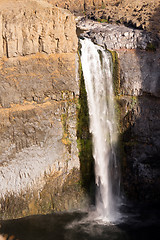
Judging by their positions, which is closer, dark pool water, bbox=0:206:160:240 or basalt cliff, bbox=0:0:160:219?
dark pool water, bbox=0:206:160:240

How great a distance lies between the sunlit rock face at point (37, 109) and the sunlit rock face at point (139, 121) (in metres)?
3.30

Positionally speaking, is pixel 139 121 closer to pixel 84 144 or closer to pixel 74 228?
pixel 84 144

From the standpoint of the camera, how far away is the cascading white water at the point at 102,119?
1767 cm

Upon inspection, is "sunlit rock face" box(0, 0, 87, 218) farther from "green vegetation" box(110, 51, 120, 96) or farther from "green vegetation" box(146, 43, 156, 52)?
"green vegetation" box(146, 43, 156, 52)

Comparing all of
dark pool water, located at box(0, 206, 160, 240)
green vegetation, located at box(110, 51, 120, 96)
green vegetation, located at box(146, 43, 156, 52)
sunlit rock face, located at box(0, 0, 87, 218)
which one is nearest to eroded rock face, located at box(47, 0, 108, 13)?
green vegetation, located at box(146, 43, 156, 52)

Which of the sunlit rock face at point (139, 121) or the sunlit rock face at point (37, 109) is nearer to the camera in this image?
the sunlit rock face at point (37, 109)

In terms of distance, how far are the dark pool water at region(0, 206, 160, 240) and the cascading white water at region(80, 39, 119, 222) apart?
5.90 ft

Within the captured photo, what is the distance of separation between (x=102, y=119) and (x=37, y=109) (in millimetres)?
4117

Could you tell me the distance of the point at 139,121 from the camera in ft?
61.5

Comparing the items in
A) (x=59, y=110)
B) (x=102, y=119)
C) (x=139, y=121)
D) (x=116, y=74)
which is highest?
(x=116, y=74)

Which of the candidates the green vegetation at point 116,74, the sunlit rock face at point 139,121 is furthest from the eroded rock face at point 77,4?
the green vegetation at point 116,74

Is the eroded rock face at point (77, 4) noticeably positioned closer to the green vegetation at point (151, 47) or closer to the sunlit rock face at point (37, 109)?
the green vegetation at point (151, 47)

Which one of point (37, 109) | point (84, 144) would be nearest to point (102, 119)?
point (84, 144)

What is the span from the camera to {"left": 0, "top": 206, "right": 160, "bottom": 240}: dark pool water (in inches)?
570
